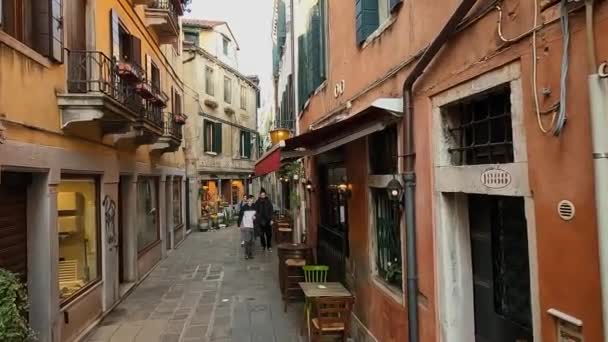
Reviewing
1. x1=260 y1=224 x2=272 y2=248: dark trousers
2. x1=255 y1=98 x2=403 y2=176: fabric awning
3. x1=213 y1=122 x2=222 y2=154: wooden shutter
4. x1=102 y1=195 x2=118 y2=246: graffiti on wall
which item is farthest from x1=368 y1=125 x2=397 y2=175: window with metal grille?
x1=213 y1=122 x2=222 y2=154: wooden shutter

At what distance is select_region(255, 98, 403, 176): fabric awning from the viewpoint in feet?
16.6

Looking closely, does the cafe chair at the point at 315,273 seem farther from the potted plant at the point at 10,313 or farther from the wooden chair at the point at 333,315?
the potted plant at the point at 10,313

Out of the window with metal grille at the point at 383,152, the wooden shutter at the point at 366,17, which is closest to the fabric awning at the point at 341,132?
the window with metal grille at the point at 383,152

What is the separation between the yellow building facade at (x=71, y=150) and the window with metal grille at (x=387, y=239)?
13.4 ft

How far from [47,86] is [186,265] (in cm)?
867

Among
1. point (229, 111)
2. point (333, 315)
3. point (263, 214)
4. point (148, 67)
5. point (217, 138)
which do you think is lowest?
point (333, 315)

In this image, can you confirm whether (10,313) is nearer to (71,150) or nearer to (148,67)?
(71,150)

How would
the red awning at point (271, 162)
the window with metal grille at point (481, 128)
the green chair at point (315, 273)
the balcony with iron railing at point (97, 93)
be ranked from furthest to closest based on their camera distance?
the green chair at point (315, 273) → the red awning at point (271, 162) → the balcony with iron railing at point (97, 93) → the window with metal grille at point (481, 128)

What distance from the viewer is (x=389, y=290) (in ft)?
19.2

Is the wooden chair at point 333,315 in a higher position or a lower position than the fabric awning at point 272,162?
lower

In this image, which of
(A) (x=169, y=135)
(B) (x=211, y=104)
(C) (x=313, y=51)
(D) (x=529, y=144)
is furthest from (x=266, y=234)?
(D) (x=529, y=144)

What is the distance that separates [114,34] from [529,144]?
8327mm

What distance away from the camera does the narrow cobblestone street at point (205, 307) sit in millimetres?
7891

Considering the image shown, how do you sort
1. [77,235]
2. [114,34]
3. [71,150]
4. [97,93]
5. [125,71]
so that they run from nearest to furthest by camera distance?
[97,93], [71,150], [125,71], [77,235], [114,34]
